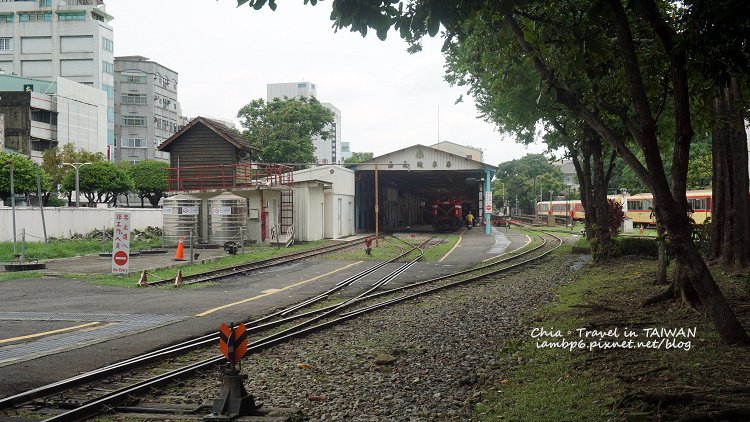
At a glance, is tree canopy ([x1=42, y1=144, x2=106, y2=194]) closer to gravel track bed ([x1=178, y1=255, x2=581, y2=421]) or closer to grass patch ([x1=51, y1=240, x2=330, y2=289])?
grass patch ([x1=51, y1=240, x2=330, y2=289])

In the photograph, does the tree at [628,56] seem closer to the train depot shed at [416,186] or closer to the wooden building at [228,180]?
the train depot shed at [416,186]

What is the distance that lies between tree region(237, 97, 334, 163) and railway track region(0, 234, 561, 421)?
41.3 meters

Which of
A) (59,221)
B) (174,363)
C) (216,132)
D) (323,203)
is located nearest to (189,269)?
(174,363)

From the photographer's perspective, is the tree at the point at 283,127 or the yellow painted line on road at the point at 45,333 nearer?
the yellow painted line on road at the point at 45,333

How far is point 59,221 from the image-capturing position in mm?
33562

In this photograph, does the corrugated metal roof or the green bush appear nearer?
the green bush

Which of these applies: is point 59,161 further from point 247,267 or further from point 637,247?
point 637,247

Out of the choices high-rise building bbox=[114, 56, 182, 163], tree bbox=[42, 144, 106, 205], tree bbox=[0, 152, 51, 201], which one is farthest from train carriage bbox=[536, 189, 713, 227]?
high-rise building bbox=[114, 56, 182, 163]

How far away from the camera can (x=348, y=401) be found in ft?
22.6

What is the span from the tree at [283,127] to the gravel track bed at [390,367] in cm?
4522

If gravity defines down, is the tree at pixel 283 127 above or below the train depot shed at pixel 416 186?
above

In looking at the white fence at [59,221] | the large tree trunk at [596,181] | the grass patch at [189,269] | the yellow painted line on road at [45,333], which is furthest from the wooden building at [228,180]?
the yellow painted line on road at [45,333]

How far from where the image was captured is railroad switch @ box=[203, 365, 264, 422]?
20.2 feet

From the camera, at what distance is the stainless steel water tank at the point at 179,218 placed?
31.8m
